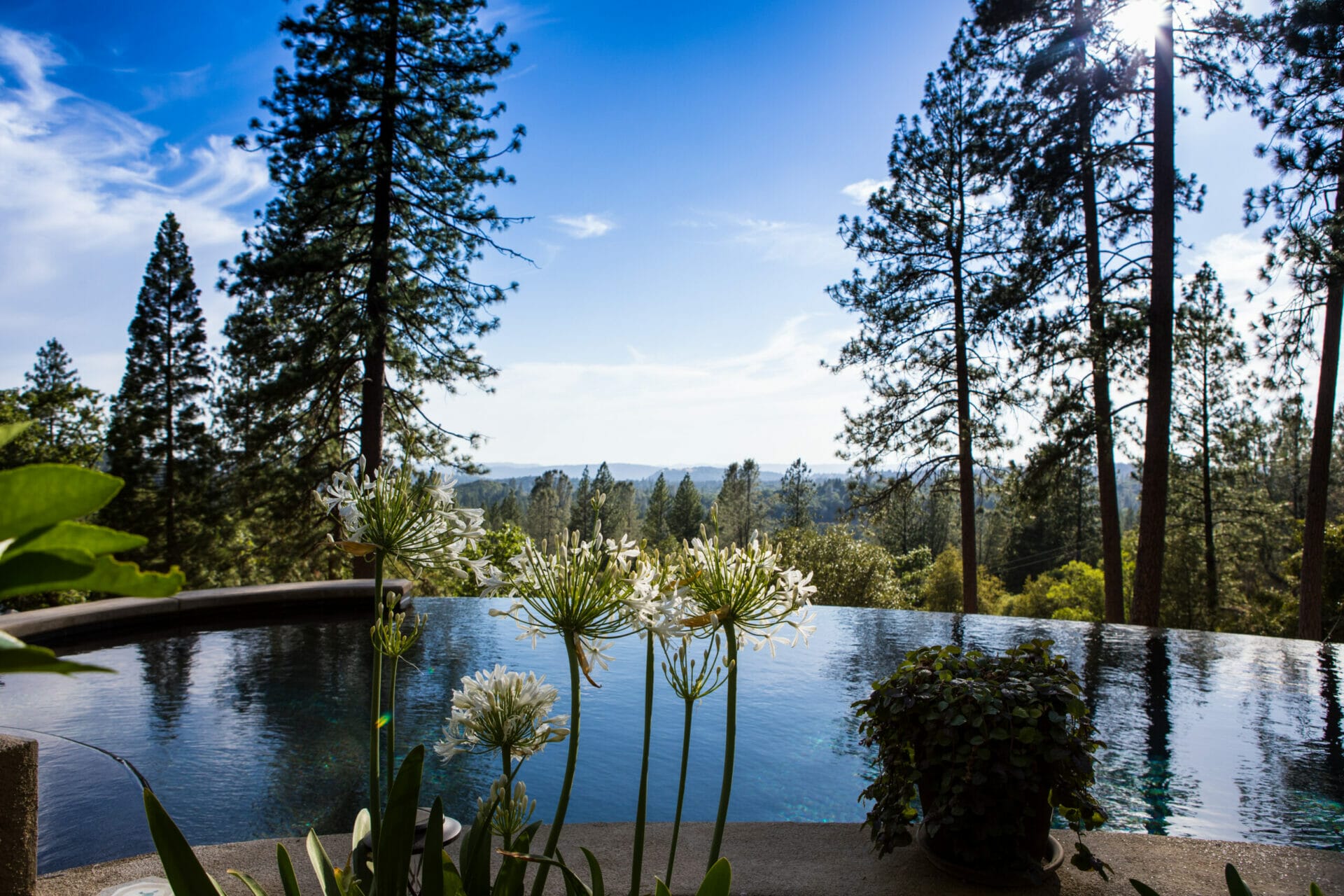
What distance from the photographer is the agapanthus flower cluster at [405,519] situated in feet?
4.14

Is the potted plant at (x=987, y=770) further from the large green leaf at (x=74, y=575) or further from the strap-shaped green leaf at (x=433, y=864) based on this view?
the large green leaf at (x=74, y=575)

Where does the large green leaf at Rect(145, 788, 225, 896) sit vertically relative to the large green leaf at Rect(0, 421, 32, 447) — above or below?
below

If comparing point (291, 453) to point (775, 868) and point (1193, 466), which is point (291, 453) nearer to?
point (775, 868)

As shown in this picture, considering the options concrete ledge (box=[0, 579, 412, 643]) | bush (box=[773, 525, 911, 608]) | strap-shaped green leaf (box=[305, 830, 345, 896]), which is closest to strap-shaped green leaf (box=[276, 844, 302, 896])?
strap-shaped green leaf (box=[305, 830, 345, 896])

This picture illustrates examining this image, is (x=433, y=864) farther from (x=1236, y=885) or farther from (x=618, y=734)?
(x=618, y=734)

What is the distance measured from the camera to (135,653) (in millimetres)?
6555

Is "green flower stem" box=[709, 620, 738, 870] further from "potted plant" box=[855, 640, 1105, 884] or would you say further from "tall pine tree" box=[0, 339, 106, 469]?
"tall pine tree" box=[0, 339, 106, 469]

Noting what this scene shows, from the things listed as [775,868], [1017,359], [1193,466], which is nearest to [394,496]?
[775,868]

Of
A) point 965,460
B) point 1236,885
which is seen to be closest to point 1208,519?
point 965,460

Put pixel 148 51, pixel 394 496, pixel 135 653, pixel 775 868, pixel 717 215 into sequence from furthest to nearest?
pixel 717 215 < pixel 148 51 < pixel 135 653 < pixel 775 868 < pixel 394 496

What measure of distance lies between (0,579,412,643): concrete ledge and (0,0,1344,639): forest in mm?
1950

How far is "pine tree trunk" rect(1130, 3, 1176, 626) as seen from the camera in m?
9.35

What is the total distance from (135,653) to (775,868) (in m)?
6.51

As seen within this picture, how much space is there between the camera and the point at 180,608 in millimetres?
7793
